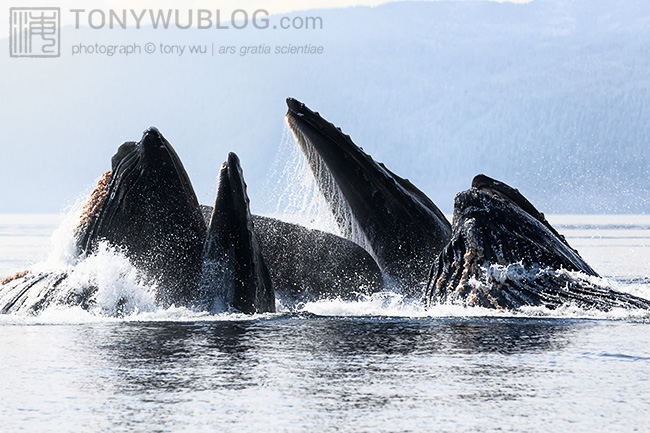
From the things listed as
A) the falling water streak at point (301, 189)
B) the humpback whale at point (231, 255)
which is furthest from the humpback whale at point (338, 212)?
the falling water streak at point (301, 189)

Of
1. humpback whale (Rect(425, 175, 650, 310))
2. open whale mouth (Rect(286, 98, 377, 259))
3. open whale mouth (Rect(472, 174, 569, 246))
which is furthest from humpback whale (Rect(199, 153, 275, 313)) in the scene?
open whale mouth (Rect(472, 174, 569, 246))

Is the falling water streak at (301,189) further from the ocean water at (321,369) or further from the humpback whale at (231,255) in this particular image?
the humpback whale at (231,255)

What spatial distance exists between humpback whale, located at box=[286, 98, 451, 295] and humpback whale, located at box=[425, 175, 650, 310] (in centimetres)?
143

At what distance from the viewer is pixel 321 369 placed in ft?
31.2

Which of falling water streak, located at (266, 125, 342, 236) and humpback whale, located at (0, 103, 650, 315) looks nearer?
humpback whale, located at (0, 103, 650, 315)

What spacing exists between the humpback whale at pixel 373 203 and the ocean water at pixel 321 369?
0.89m

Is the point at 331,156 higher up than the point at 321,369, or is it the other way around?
the point at 331,156

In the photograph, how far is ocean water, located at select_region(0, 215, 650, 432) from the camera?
761cm

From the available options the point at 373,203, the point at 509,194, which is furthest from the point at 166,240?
the point at 509,194

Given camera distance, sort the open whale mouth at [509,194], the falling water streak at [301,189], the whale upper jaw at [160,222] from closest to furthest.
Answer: the whale upper jaw at [160,222], the open whale mouth at [509,194], the falling water streak at [301,189]

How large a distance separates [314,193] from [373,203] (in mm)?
918

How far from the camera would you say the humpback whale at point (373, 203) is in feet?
47.8

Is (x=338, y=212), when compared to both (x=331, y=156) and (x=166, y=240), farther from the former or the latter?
(x=166, y=240)

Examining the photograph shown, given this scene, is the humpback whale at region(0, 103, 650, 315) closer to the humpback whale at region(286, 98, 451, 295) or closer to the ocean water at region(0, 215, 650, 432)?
the humpback whale at region(286, 98, 451, 295)
